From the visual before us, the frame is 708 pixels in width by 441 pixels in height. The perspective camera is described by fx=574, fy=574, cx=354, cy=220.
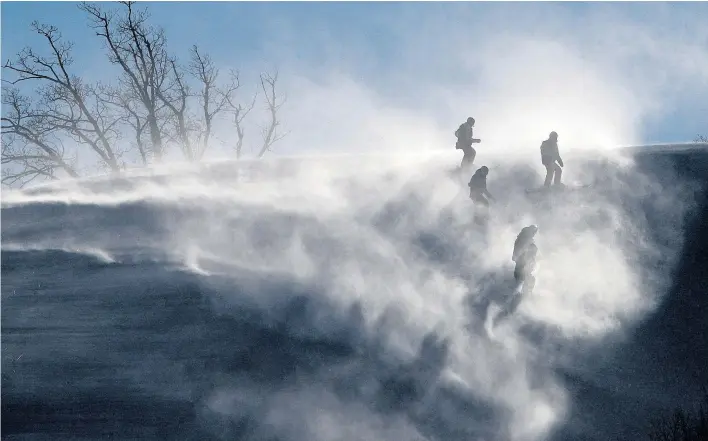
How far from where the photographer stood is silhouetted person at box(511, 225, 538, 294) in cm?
1197

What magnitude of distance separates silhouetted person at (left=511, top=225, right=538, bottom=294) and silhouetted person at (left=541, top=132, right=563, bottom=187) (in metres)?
4.97

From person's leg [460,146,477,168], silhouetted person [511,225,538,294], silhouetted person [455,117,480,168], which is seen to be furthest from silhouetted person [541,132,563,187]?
silhouetted person [511,225,538,294]

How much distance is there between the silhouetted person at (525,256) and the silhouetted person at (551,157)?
4974mm

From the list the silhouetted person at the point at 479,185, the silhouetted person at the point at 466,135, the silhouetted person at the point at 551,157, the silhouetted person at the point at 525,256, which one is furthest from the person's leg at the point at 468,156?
the silhouetted person at the point at 525,256

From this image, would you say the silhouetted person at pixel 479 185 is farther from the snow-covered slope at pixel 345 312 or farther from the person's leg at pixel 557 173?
the person's leg at pixel 557 173

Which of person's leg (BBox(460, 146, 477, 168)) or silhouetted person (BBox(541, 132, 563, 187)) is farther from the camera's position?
person's leg (BBox(460, 146, 477, 168))

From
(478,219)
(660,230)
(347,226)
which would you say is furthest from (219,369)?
(660,230)

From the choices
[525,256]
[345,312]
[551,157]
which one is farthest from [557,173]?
[345,312]

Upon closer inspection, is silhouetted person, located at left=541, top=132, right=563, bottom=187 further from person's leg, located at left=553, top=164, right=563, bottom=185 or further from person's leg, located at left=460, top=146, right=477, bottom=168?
person's leg, located at left=460, top=146, right=477, bottom=168

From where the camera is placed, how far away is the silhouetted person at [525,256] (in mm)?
11969

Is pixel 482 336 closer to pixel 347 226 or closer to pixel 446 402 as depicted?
pixel 446 402

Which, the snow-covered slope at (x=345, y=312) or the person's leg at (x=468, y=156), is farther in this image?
the person's leg at (x=468, y=156)

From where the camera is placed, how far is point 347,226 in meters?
15.4

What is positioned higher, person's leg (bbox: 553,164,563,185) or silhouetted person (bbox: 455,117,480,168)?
silhouetted person (bbox: 455,117,480,168)
